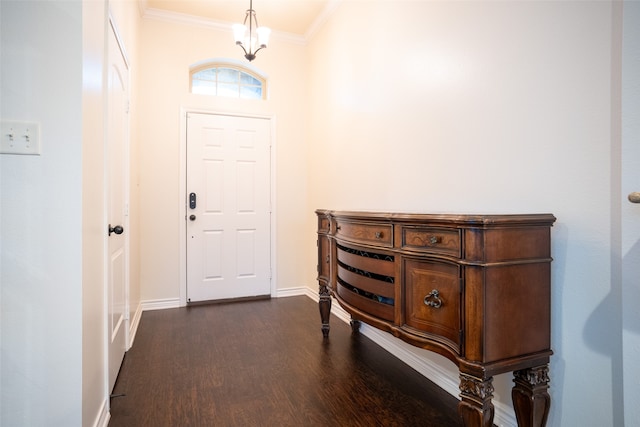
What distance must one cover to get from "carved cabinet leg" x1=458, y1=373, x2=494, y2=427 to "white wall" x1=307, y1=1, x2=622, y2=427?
371 millimetres

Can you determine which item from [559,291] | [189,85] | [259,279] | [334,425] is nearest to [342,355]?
[334,425]

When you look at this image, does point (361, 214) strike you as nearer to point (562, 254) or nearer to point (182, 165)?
point (562, 254)

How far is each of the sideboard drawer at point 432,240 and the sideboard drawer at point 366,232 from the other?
117 millimetres

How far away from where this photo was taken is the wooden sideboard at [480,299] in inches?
50.6

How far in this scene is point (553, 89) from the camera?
1446mm

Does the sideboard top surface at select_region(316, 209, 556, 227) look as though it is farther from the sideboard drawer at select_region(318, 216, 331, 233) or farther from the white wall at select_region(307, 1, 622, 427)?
the sideboard drawer at select_region(318, 216, 331, 233)

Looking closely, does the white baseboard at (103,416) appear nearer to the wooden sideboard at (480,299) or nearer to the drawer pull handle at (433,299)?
the wooden sideboard at (480,299)

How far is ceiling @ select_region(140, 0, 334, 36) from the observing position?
3506mm

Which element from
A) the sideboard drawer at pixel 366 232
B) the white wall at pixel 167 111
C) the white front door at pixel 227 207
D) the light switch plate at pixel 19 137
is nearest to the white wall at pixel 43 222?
the light switch plate at pixel 19 137

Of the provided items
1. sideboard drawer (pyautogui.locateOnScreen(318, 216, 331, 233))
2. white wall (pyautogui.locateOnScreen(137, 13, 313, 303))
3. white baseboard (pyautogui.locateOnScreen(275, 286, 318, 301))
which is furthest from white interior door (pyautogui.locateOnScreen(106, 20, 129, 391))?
white baseboard (pyautogui.locateOnScreen(275, 286, 318, 301))

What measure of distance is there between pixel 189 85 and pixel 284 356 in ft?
9.96

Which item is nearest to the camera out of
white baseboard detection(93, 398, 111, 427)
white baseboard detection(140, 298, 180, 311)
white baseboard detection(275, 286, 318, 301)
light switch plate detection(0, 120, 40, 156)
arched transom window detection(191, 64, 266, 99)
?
light switch plate detection(0, 120, 40, 156)

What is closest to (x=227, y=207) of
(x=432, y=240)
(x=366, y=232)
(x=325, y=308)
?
(x=325, y=308)

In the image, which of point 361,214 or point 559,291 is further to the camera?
point 361,214
